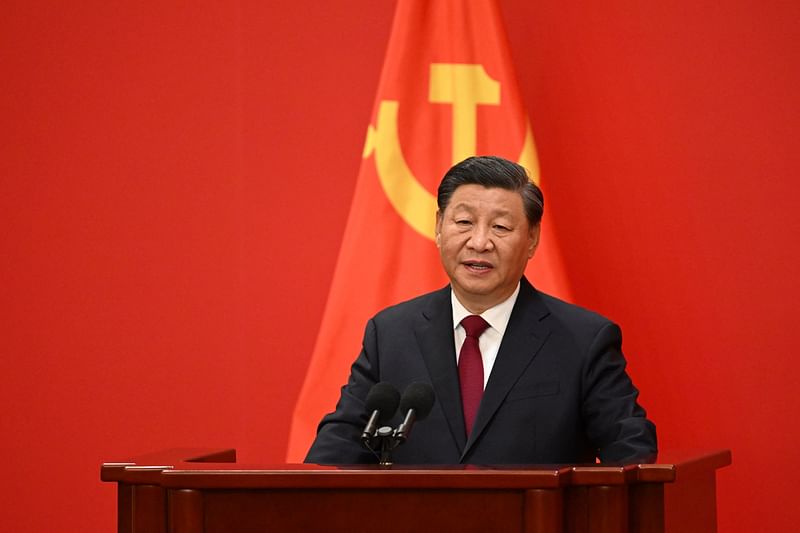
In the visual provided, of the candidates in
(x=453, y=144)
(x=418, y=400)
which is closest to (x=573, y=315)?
(x=418, y=400)

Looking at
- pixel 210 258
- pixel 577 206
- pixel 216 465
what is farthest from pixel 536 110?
pixel 216 465

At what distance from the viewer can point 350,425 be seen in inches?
86.7

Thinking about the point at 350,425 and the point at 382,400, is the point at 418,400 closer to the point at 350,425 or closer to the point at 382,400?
the point at 382,400

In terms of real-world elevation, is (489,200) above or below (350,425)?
above

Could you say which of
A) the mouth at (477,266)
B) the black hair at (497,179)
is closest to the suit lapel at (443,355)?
the mouth at (477,266)

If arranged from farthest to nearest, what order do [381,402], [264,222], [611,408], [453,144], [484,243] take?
[264,222]
[453,144]
[484,243]
[611,408]
[381,402]

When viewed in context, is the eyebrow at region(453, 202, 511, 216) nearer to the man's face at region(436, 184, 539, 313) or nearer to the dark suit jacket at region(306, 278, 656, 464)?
the man's face at region(436, 184, 539, 313)

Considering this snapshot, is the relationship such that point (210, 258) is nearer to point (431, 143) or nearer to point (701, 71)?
point (431, 143)

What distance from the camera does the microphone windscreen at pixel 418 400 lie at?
1.79 meters

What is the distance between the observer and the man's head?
7.47 ft

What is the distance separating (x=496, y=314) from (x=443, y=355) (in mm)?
145

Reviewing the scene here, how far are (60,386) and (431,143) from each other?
1.38 metres

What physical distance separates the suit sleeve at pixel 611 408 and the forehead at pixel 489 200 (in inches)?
11.8

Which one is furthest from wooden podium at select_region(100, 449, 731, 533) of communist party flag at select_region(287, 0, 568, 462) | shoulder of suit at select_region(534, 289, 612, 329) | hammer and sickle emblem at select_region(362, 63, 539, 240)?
hammer and sickle emblem at select_region(362, 63, 539, 240)
